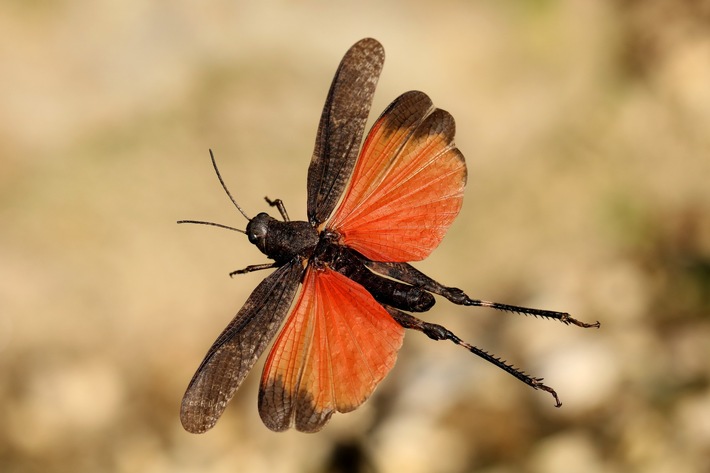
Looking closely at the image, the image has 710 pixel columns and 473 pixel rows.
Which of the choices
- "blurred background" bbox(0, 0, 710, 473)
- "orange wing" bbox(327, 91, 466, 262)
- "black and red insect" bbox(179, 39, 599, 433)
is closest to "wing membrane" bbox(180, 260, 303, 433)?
"black and red insect" bbox(179, 39, 599, 433)

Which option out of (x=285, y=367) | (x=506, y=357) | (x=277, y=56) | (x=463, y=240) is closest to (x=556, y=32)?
(x=463, y=240)

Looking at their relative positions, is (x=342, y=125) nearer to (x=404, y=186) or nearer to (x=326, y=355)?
(x=404, y=186)

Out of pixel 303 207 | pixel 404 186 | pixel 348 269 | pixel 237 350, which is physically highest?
pixel 404 186

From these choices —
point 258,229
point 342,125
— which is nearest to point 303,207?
point 342,125

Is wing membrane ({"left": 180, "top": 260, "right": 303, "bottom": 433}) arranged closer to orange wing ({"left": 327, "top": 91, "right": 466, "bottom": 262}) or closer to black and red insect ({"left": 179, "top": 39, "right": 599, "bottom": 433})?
Answer: black and red insect ({"left": 179, "top": 39, "right": 599, "bottom": 433})

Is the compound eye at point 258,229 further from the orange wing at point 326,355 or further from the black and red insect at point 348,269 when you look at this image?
the orange wing at point 326,355

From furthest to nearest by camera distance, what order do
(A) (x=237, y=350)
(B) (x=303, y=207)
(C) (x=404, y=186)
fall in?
1. (B) (x=303, y=207)
2. (C) (x=404, y=186)
3. (A) (x=237, y=350)

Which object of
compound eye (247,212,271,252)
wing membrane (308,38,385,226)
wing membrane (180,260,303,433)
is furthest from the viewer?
wing membrane (308,38,385,226)
